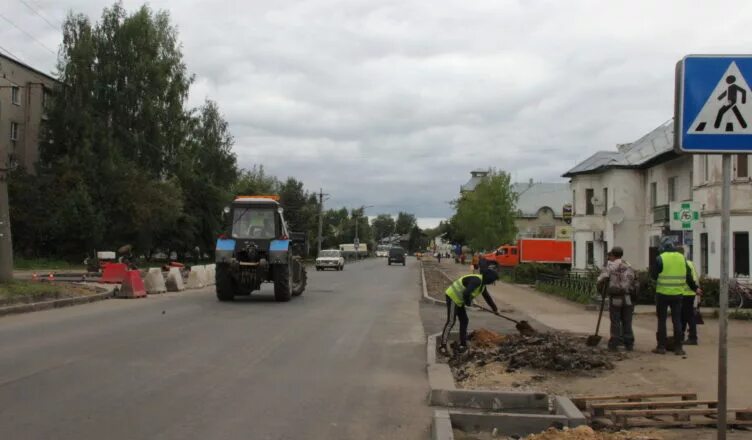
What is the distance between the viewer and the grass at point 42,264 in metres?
40.6

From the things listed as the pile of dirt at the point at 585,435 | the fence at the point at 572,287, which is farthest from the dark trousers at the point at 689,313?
the fence at the point at 572,287

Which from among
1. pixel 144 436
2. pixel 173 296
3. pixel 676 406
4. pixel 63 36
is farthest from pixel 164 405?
pixel 63 36

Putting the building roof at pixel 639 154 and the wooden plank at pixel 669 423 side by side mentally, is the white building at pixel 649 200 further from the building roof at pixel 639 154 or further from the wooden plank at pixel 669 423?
the wooden plank at pixel 669 423

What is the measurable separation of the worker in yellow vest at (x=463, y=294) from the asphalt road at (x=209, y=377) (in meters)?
0.72

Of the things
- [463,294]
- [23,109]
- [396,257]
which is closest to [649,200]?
[463,294]

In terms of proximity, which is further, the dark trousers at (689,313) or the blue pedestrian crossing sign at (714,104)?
the dark trousers at (689,313)

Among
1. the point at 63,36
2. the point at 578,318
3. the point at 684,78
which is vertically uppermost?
the point at 63,36

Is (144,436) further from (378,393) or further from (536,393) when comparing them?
(536,393)

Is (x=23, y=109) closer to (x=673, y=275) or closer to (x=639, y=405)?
(x=673, y=275)

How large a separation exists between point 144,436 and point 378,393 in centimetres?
299

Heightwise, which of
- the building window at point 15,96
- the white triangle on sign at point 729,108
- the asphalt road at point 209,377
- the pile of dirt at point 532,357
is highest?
the building window at point 15,96

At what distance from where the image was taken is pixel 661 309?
37.2 feet

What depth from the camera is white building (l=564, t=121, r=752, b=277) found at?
25.2 meters

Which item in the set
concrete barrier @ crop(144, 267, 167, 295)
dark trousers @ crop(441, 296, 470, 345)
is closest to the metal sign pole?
dark trousers @ crop(441, 296, 470, 345)
